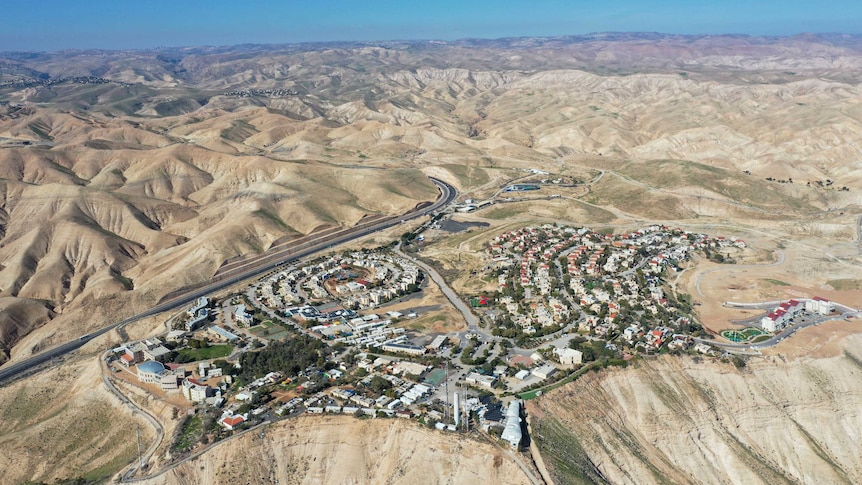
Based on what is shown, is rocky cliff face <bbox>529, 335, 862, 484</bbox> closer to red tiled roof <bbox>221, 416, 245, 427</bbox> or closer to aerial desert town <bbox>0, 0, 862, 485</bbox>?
aerial desert town <bbox>0, 0, 862, 485</bbox>

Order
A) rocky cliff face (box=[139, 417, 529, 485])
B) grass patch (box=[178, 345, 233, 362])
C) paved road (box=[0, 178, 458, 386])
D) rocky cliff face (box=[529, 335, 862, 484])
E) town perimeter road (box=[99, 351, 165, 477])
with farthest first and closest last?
1. paved road (box=[0, 178, 458, 386])
2. grass patch (box=[178, 345, 233, 362])
3. rocky cliff face (box=[529, 335, 862, 484])
4. town perimeter road (box=[99, 351, 165, 477])
5. rocky cliff face (box=[139, 417, 529, 485])

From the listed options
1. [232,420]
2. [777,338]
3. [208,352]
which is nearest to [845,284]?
[777,338]

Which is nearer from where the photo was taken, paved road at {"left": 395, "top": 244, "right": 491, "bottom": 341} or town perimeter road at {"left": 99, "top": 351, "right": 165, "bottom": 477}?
town perimeter road at {"left": 99, "top": 351, "right": 165, "bottom": 477}

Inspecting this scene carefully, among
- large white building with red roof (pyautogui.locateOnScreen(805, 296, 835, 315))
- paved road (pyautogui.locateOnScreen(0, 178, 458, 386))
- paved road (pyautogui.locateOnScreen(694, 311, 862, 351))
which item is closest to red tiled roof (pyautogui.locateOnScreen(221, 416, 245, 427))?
paved road (pyautogui.locateOnScreen(0, 178, 458, 386))

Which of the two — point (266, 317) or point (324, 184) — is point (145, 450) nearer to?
point (266, 317)

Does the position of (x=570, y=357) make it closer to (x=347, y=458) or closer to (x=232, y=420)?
(x=347, y=458)

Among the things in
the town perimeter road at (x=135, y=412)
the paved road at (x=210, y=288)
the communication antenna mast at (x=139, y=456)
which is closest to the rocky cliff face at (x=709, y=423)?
the communication antenna mast at (x=139, y=456)

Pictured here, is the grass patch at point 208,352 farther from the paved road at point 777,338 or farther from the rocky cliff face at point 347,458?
the paved road at point 777,338
